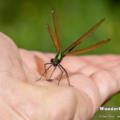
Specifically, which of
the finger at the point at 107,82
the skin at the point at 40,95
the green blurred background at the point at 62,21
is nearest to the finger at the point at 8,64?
the skin at the point at 40,95

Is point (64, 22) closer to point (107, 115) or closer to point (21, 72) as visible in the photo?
point (107, 115)

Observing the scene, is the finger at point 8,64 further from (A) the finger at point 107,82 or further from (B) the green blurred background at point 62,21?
(B) the green blurred background at point 62,21

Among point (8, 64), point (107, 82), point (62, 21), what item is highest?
point (62, 21)

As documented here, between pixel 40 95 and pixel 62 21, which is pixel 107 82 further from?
pixel 62 21

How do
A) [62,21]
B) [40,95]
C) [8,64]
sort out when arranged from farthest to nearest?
[62,21] < [8,64] < [40,95]

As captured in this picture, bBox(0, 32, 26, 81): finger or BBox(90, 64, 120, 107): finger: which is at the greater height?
BBox(0, 32, 26, 81): finger

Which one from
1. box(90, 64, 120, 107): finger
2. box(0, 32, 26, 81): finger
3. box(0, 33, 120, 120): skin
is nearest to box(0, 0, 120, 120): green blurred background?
box(90, 64, 120, 107): finger

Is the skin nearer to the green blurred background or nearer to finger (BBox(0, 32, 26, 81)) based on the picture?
finger (BBox(0, 32, 26, 81))

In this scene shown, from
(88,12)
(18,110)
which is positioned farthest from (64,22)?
(18,110)

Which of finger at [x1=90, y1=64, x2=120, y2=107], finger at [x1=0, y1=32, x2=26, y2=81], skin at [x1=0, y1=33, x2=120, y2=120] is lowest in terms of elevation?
finger at [x1=90, y1=64, x2=120, y2=107]

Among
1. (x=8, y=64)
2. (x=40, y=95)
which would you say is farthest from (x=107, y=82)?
(x=8, y=64)
